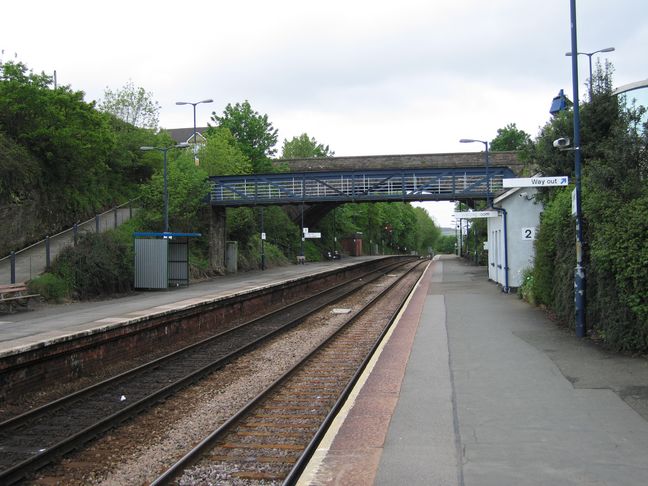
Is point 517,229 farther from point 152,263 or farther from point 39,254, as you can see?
point 39,254

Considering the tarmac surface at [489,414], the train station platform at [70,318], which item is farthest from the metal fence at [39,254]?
the tarmac surface at [489,414]

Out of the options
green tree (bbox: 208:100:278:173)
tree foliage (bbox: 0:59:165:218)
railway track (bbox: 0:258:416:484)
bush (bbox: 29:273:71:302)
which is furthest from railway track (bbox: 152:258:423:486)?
green tree (bbox: 208:100:278:173)

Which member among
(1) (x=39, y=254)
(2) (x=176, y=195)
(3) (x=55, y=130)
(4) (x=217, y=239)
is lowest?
(1) (x=39, y=254)

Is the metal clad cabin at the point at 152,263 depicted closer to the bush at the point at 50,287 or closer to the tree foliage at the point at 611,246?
the bush at the point at 50,287

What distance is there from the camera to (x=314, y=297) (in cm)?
2552

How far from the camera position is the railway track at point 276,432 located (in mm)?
5633

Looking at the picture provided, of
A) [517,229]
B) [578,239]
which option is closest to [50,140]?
[517,229]

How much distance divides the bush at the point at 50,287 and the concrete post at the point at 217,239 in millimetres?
14148

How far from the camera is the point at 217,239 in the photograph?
35.5 meters

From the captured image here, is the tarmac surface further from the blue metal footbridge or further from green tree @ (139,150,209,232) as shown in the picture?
the blue metal footbridge

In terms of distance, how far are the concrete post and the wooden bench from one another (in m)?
15.9

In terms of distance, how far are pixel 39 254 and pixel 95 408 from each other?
17.7m

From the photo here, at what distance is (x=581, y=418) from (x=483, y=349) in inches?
171

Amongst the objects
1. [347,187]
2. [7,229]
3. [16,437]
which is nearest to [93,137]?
[7,229]
